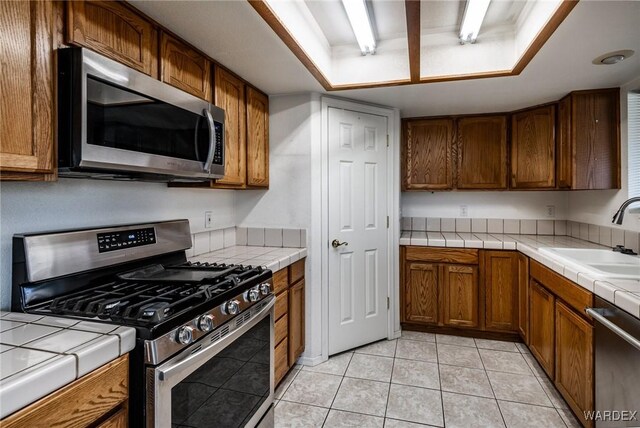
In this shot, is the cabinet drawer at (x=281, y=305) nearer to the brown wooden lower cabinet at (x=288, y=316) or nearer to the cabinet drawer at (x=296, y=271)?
the brown wooden lower cabinet at (x=288, y=316)

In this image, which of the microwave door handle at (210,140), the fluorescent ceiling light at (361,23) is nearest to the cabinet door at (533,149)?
the fluorescent ceiling light at (361,23)

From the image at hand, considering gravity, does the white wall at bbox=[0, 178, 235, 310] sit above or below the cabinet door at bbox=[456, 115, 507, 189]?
below

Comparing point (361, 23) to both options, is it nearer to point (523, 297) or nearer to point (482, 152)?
point (482, 152)

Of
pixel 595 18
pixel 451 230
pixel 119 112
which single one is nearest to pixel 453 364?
pixel 451 230

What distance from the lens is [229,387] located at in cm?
146

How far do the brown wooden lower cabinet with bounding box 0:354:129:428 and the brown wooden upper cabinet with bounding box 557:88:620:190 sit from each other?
10.1 ft

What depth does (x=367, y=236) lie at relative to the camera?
291cm

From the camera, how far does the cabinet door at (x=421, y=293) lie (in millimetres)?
3135

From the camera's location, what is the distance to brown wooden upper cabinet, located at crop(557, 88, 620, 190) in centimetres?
253

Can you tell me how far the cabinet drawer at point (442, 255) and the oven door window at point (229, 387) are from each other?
1.74 meters

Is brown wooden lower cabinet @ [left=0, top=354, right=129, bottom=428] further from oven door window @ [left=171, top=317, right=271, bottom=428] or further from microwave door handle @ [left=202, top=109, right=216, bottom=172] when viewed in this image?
microwave door handle @ [left=202, top=109, right=216, bottom=172]

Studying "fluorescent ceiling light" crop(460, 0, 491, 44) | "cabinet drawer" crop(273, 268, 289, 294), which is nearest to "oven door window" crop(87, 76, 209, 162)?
"cabinet drawer" crop(273, 268, 289, 294)

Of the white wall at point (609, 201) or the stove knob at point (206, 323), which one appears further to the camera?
the white wall at point (609, 201)

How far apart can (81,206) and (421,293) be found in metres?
2.66
